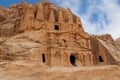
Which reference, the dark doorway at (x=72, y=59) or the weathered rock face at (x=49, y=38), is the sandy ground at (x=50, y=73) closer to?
the weathered rock face at (x=49, y=38)

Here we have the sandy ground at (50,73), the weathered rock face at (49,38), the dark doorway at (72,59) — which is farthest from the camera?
the dark doorway at (72,59)

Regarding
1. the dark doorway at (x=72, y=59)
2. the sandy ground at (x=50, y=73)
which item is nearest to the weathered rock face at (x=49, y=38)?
the dark doorway at (x=72, y=59)

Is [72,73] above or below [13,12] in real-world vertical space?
below

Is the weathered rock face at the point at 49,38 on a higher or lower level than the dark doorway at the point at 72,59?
higher

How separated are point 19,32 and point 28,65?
25663mm

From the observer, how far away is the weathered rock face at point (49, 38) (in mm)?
49834

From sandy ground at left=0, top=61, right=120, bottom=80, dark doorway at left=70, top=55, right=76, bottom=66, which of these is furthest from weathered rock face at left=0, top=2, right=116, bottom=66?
sandy ground at left=0, top=61, right=120, bottom=80

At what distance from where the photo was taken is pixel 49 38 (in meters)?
55.5

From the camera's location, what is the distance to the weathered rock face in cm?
4983

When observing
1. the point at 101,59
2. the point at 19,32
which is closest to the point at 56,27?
→ the point at 19,32

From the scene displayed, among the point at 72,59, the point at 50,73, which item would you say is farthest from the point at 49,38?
the point at 50,73

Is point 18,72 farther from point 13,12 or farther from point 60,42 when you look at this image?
point 13,12

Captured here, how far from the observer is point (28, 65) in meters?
34.1

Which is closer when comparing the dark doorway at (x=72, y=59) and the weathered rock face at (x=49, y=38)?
the weathered rock face at (x=49, y=38)
